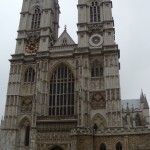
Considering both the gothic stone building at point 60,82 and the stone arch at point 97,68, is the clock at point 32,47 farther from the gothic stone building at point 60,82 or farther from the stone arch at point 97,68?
the stone arch at point 97,68

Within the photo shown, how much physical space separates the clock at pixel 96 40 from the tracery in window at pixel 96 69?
275 cm

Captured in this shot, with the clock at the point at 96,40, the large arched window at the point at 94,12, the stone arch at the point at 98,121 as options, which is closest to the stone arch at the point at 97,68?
the clock at the point at 96,40

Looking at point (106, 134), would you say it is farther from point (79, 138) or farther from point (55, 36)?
point (55, 36)

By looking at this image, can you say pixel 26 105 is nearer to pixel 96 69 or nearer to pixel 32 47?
pixel 32 47

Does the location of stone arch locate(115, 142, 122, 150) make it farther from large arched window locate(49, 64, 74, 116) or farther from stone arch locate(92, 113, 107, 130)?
large arched window locate(49, 64, 74, 116)

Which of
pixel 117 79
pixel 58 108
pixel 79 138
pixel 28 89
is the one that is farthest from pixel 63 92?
pixel 79 138

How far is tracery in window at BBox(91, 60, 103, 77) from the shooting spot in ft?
111

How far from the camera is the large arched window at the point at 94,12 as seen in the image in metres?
37.9

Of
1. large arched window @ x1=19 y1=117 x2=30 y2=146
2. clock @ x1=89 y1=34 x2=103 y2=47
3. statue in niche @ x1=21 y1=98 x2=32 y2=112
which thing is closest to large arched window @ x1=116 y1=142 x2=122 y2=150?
large arched window @ x1=19 y1=117 x2=30 y2=146

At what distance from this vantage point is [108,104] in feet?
102

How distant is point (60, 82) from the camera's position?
3456cm

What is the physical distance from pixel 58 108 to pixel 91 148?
34.2 feet

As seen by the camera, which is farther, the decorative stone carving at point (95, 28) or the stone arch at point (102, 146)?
the decorative stone carving at point (95, 28)

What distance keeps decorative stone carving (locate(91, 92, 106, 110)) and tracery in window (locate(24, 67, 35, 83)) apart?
→ 910cm
